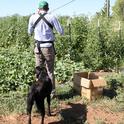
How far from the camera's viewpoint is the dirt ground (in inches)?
292

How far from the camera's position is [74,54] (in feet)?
44.9

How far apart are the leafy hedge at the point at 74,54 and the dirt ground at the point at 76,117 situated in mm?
2246

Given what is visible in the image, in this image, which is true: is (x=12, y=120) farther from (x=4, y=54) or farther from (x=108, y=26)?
(x=108, y=26)

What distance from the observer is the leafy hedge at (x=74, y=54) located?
1028cm

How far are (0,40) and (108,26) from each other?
6.99 metres

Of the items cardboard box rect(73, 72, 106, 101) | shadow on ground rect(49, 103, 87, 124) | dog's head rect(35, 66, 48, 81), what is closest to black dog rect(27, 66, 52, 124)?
dog's head rect(35, 66, 48, 81)

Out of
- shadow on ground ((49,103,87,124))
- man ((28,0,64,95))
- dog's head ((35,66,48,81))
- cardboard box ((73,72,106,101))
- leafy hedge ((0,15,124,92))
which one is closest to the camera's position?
dog's head ((35,66,48,81))

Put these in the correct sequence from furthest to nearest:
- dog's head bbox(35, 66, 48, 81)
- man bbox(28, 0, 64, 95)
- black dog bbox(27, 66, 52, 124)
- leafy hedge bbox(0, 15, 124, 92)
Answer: leafy hedge bbox(0, 15, 124, 92)
man bbox(28, 0, 64, 95)
dog's head bbox(35, 66, 48, 81)
black dog bbox(27, 66, 52, 124)

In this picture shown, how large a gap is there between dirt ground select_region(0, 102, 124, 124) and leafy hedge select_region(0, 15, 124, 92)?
2246mm

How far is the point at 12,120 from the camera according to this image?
24.7 feet

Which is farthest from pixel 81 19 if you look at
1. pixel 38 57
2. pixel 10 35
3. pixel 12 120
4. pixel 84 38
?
pixel 12 120

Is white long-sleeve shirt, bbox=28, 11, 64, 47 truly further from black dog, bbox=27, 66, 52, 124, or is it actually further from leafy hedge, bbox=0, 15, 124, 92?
leafy hedge, bbox=0, 15, 124, 92

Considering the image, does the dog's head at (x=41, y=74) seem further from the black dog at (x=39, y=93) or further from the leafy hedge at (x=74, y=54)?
the leafy hedge at (x=74, y=54)

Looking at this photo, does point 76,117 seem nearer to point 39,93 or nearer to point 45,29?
point 39,93
